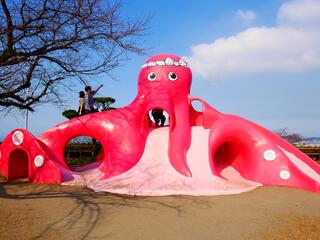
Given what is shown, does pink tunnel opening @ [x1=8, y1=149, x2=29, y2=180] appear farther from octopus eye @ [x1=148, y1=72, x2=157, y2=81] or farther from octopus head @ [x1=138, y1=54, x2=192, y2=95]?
octopus eye @ [x1=148, y1=72, x2=157, y2=81]

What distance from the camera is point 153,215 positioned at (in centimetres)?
716

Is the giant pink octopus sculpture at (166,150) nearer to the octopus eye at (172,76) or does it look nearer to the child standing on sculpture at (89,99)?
the octopus eye at (172,76)

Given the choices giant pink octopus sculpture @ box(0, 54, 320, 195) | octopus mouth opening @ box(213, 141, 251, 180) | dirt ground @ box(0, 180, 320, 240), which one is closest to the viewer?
dirt ground @ box(0, 180, 320, 240)

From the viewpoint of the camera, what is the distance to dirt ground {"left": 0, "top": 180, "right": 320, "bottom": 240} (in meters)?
6.02

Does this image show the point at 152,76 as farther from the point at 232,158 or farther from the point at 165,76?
the point at 232,158

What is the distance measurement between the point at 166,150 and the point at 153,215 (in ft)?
12.9

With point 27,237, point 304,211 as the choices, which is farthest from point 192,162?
point 27,237

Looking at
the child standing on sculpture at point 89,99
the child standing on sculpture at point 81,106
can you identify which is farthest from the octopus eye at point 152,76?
the child standing on sculpture at point 81,106

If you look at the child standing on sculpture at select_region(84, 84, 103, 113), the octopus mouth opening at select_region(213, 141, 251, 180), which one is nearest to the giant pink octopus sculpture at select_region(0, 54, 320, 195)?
the octopus mouth opening at select_region(213, 141, 251, 180)

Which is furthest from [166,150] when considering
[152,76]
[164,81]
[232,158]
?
[152,76]

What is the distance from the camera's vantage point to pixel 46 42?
7.88 m

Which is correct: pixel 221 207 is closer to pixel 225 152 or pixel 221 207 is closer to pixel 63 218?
pixel 63 218

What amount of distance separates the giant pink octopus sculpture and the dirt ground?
875mm

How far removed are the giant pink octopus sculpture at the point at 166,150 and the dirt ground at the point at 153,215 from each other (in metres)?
0.87
